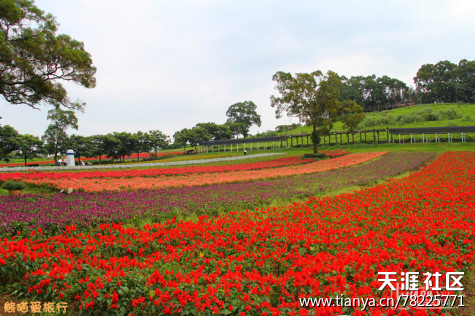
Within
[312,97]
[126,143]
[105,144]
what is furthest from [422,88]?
[105,144]

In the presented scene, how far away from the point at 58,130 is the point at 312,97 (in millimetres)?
44999

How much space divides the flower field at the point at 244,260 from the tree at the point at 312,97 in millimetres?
28372

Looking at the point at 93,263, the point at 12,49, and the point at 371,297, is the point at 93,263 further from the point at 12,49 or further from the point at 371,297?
the point at 12,49

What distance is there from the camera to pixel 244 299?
3355 millimetres

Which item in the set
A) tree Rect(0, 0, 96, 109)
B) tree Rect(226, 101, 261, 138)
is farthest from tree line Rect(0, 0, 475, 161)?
tree Rect(226, 101, 261, 138)

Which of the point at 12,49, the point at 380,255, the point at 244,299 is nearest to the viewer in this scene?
the point at 244,299

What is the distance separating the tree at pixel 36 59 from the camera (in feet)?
50.2

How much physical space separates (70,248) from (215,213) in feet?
13.5

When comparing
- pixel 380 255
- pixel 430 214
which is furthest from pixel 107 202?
pixel 430 214

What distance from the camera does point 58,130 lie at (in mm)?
49781

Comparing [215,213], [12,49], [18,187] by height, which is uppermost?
[12,49]

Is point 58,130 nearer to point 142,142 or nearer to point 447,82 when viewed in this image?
point 142,142

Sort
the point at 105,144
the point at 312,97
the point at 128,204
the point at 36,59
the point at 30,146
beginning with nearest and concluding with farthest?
the point at 128,204 < the point at 36,59 < the point at 312,97 < the point at 30,146 < the point at 105,144

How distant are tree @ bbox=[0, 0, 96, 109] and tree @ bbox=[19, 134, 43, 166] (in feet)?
90.6
